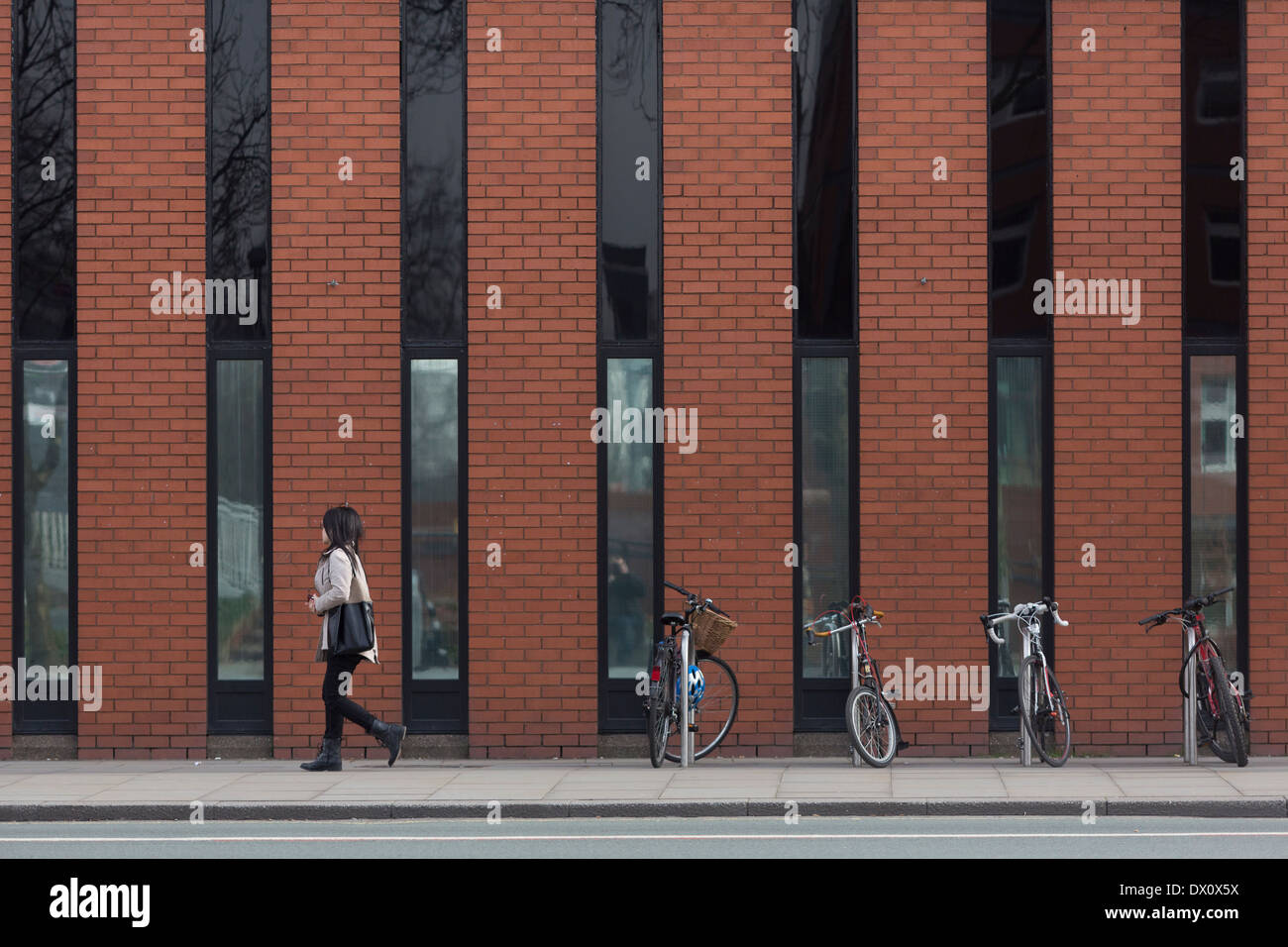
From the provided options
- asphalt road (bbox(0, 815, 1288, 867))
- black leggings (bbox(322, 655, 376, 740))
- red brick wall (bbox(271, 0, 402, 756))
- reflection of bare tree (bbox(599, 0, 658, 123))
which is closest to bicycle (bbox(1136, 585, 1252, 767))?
asphalt road (bbox(0, 815, 1288, 867))

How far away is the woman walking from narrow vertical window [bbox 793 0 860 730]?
354 cm

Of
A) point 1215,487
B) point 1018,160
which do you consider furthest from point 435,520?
point 1215,487

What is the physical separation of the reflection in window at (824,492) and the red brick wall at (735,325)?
20 centimetres

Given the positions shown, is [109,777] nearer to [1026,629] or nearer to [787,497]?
[787,497]

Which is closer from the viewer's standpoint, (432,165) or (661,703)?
(661,703)

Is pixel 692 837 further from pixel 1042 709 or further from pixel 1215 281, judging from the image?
pixel 1215 281

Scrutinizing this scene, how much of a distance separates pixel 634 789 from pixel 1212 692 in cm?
478

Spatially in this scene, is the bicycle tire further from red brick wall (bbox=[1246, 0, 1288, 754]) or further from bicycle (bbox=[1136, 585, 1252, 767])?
red brick wall (bbox=[1246, 0, 1288, 754])

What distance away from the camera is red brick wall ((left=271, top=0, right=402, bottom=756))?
13.2m

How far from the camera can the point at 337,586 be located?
11875 mm

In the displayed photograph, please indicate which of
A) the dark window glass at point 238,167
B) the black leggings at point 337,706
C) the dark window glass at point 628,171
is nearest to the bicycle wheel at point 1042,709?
the dark window glass at point 628,171

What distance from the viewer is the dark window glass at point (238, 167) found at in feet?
44.0

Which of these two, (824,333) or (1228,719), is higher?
(824,333)

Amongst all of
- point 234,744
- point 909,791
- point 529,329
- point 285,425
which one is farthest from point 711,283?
point 234,744
